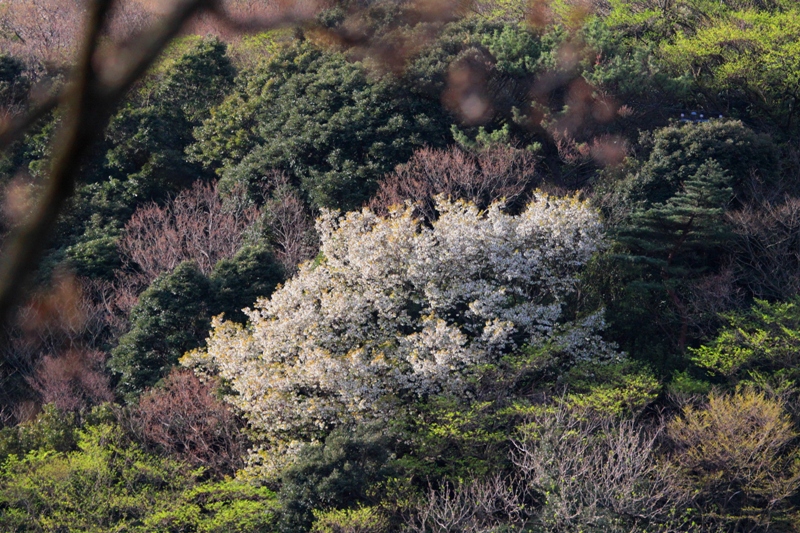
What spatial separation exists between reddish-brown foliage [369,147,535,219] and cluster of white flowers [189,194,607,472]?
4.42 meters

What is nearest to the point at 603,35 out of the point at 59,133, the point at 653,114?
the point at 653,114

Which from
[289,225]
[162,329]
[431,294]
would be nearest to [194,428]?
[162,329]

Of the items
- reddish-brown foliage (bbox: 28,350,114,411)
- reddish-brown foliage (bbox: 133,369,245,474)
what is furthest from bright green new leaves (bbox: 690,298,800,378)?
reddish-brown foliage (bbox: 28,350,114,411)

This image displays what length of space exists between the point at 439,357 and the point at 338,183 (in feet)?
29.6

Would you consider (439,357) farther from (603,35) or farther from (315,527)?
(603,35)

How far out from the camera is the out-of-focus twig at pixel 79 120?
1601mm

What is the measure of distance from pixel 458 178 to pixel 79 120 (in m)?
20.7

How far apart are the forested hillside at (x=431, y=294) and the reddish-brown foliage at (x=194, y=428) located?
0.05 metres

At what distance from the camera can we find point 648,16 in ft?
95.9

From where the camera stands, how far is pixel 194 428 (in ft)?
50.8

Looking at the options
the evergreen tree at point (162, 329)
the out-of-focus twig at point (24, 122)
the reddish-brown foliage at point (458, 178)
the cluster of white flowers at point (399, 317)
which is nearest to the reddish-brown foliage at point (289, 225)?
the reddish-brown foliage at point (458, 178)

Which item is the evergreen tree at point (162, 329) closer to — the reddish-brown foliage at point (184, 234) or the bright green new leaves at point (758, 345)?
the reddish-brown foliage at point (184, 234)

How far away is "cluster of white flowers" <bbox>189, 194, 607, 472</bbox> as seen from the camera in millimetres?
14992

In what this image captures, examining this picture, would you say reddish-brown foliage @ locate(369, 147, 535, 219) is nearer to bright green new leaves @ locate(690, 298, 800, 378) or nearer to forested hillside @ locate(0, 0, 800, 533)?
forested hillside @ locate(0, 0, 800, 533)
